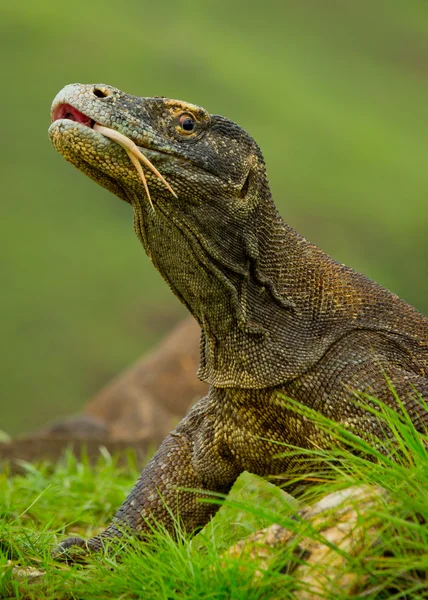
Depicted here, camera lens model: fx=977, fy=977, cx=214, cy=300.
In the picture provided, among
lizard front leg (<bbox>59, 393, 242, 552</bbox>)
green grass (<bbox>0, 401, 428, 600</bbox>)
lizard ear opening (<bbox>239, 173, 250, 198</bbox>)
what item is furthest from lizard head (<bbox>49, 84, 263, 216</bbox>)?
green grass (<bbox>0, 401, 428, 600</bbox>)

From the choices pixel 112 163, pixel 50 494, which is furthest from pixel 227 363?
pixel 50 494

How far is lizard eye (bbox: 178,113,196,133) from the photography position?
420cm

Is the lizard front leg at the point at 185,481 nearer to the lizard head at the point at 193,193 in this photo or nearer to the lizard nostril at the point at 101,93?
the lizard head at the point at 193,193

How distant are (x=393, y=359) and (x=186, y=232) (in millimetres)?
1053

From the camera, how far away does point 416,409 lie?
3977mm

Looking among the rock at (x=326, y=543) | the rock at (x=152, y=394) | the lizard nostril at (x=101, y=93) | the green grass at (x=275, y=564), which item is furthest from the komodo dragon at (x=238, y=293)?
the rock at (x=152, y=394)

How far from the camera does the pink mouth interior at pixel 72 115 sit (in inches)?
159

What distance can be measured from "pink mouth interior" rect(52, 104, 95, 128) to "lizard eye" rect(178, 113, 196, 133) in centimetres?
39

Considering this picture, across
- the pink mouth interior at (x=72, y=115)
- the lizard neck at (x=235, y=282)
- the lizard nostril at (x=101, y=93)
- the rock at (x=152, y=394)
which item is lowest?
the rock at (x=152, y=394)

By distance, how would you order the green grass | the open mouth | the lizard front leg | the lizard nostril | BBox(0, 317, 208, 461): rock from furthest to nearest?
1. BBox(0, 317, 208, 461): rock
2. the lizard front leg
3. the lizard nostril
4. the open mouth
5. the green grass

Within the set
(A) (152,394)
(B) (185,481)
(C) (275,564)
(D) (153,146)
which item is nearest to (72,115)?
(D) (153,146)

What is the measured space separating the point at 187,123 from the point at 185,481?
1.65 meters

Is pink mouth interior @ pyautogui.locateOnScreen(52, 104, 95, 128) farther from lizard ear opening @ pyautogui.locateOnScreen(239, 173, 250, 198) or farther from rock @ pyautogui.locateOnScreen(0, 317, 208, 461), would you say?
rock @ pyautogui.locateOnScreen(0, 317, 208, 461)

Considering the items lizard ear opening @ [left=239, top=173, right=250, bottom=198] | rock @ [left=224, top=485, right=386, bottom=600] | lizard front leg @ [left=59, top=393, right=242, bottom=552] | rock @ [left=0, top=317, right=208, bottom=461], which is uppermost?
lizard ear opening @ [left=239, top=173, right=250, bottom=198]
